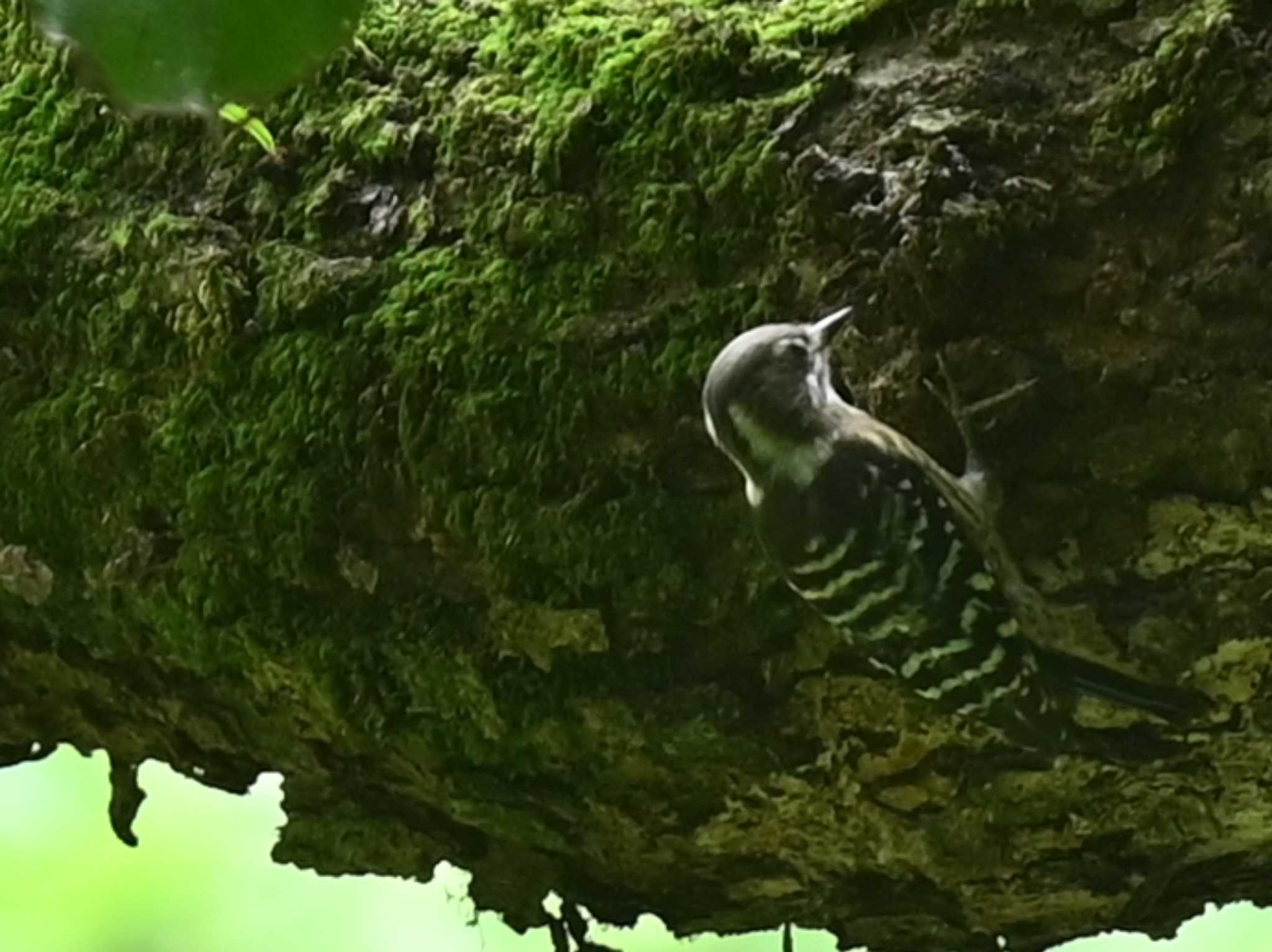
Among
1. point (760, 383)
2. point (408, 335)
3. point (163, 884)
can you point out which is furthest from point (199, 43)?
point (163, 884)

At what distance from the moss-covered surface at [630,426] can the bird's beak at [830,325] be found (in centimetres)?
2

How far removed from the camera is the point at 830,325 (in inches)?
65.3

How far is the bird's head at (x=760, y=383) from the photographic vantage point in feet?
5.45

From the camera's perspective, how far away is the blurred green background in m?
2.95

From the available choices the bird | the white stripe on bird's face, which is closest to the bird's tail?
the bird

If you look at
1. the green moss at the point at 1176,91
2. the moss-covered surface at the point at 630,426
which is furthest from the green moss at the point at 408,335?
the green moss at the point at 1176,91

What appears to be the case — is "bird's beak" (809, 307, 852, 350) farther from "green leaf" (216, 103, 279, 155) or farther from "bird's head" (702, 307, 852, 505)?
"green leaf" (216, 103, 279, 155)

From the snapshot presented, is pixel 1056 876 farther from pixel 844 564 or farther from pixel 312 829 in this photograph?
pixel 312 829

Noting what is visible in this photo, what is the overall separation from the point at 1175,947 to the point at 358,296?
1837mm

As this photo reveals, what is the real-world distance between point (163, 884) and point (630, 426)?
1.84 m

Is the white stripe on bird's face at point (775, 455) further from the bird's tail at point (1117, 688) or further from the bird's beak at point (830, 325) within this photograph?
the bird's tail at point (1117, 688)

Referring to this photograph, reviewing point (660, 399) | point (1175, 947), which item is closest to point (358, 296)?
point (660, 399)

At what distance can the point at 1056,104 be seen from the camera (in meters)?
1.63

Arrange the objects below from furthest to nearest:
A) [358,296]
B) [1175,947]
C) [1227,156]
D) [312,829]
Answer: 1. [1175,947]
2. [312,829]
3. [358,296]
4. [1227,156]
